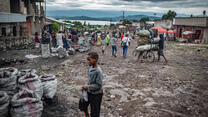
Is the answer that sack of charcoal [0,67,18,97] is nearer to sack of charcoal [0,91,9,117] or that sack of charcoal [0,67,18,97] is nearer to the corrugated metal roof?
sack of charcoal [0,91,9,117]

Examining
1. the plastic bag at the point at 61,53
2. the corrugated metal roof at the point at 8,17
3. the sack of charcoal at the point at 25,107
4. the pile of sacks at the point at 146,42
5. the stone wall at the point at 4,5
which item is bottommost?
the sack of charcoal at the point at 25,107

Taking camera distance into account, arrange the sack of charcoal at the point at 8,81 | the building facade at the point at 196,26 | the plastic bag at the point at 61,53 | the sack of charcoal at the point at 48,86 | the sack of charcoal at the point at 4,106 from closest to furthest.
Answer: the sack of charcoal at the point at 4,106, the sack of charcoal at the point at 8,81, the sack of charcoal at the point at 48,86, the plastic bag at the point at 61,53, the building facade at the point at 196,26

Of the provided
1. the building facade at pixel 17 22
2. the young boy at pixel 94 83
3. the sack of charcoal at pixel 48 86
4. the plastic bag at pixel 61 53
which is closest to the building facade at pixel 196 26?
the plastic bag at pixel 61 53

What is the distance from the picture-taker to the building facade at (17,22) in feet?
52.5

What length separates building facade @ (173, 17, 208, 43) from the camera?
26.2 meters

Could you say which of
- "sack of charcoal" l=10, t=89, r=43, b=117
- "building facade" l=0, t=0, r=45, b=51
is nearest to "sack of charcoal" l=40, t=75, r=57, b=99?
"sack of charcoal" l=10, t=89, r=43, b=117

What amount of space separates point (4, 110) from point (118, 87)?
411 centimetres

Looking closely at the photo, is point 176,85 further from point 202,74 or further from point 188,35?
point 188,35

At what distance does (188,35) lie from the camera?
95.8ft

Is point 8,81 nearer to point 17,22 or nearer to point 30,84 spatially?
point 30,84

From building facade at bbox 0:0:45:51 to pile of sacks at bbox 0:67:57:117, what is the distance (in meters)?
12.2

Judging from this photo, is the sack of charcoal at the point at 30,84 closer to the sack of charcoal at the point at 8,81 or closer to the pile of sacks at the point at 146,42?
the sack of charcoal at the point at 8,81

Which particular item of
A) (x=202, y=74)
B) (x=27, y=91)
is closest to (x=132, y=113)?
(x=27, y=91)

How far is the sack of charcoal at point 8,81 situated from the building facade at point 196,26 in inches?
1093
